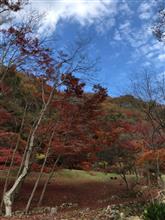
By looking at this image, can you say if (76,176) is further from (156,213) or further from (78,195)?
(156,213)

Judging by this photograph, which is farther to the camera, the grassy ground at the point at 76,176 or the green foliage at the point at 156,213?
the grassy ground at the point at 76,176

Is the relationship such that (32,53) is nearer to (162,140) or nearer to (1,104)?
(1,104)

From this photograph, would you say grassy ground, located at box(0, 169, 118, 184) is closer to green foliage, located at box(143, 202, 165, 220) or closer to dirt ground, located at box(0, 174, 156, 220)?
dirt ground, located at box(0, 174, 156, 220)

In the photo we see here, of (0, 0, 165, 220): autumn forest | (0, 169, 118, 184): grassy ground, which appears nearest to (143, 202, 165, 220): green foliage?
(0, 0, 165, 220): autumn forest

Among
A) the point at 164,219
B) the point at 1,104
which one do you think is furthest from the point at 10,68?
the point at 164,219

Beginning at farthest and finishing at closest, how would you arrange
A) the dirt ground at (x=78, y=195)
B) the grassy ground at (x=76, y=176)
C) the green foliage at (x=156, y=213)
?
the grassy ground at (x=76, y=176) → the dirt ground at (x=78, y=195) → the green foliage at (x=156, y=213)

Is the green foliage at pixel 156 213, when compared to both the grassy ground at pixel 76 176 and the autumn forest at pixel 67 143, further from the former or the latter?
the grassy ground at pixel 76 176

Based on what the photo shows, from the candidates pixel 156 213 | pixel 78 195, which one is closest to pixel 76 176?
pixel 78 195

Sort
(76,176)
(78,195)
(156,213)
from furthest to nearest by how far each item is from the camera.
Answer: (76,176) < (78,195) < (156,213)

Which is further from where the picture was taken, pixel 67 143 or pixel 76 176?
pixel 76 176

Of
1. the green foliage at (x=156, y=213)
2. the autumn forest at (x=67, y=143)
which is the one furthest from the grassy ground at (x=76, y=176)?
the green foliage at (x=156, y=213)

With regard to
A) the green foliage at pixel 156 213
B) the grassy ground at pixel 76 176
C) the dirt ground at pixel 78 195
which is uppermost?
the grassy ground at pixel 76 176

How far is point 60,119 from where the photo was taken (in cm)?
1881

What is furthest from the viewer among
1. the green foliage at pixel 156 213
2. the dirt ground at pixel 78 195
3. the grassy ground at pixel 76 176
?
the grassy ground at pixel 76 176
